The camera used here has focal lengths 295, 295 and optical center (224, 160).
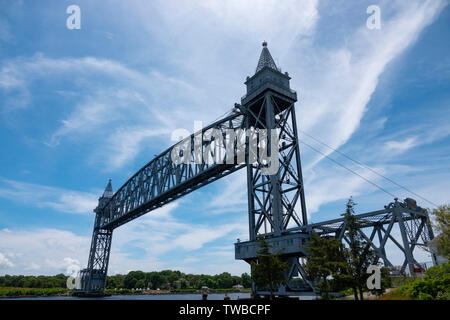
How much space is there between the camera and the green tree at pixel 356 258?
830 inches

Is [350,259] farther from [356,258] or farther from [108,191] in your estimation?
[108,191]

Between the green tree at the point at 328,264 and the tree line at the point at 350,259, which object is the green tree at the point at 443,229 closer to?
the tree line at the point at 350,259

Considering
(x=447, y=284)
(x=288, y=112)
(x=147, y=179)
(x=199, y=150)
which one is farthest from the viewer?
(x=147, y=179)

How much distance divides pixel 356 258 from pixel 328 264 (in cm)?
205

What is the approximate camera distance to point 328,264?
22.3 metres

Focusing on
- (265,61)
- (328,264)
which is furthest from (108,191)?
(328,264)

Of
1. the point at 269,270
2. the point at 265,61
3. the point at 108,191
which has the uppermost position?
the point at 265,61

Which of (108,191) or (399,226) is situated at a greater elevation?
(108,191)

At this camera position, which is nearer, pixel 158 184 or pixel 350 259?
pixel 350 259

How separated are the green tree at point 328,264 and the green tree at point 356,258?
421 millimetres
